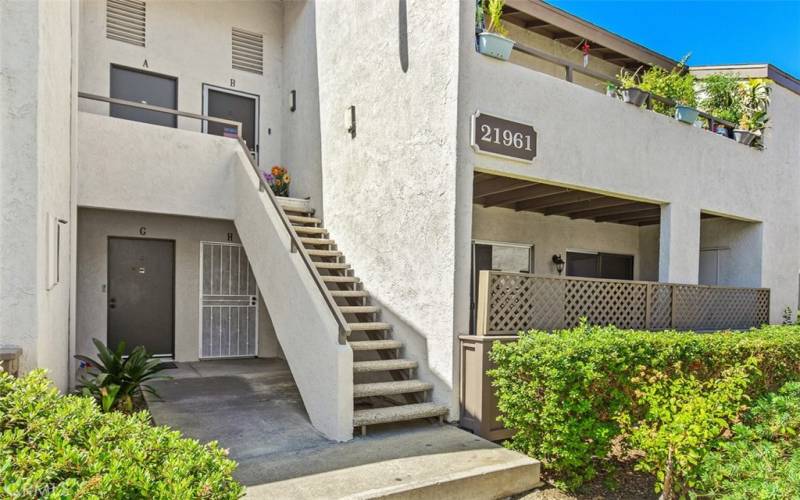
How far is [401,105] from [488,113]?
4.31ft

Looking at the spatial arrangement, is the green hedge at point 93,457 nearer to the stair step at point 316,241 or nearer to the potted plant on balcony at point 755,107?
the stair step at point 316,241

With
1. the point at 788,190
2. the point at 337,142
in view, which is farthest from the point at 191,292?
the point at 788,190

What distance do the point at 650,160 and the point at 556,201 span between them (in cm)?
164

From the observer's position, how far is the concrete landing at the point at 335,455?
408 centimetres

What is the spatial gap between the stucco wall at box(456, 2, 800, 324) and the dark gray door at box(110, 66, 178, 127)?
20.9ft

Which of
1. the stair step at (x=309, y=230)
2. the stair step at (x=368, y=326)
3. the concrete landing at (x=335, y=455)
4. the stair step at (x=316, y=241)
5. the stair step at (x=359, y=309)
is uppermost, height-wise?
the stair step at (x=309, y=230)

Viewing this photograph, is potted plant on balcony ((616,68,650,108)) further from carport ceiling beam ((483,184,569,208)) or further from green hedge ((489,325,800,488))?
green hedge ((489,325,800,488))

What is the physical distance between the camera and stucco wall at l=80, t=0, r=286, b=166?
8750 millimetres

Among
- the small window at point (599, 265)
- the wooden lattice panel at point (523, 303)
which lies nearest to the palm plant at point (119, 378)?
the wooden lattice panel at point (523, 303)

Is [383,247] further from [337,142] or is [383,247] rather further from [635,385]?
[635,385]

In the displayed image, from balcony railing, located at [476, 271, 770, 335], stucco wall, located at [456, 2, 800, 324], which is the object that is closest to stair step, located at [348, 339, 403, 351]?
stucco wall, located at [456, 2, 800, 324]

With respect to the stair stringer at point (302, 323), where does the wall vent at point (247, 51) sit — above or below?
above

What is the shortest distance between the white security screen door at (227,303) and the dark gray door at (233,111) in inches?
88.8

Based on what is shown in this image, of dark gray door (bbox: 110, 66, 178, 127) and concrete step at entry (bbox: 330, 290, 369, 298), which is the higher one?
dark gray door (bbox: 110, 66, 178, 127)
